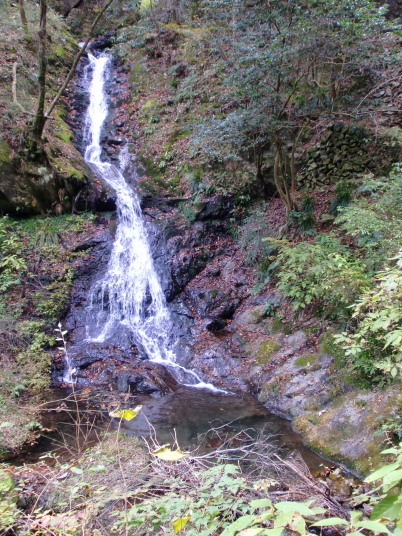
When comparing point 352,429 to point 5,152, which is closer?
point 352,429

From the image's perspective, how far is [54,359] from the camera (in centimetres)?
786

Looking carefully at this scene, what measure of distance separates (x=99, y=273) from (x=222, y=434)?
6.17 metres

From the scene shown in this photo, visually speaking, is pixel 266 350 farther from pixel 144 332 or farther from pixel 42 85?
Answer: pixel 42 85

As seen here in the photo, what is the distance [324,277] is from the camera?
22.1ft

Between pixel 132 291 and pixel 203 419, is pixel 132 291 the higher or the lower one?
the higher one

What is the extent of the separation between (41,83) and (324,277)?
9265mm

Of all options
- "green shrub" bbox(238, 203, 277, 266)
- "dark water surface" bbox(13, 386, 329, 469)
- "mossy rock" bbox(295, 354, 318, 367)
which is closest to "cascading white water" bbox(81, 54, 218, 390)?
"dark water surface" bbox(13, 386, 329, 469)

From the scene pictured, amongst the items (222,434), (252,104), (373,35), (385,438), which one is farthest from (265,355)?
(373,35)

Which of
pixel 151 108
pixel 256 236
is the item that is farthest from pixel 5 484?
pixel 151 108

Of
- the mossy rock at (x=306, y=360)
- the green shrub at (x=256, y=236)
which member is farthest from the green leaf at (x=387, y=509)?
the green shrub at (x=256, y=236)

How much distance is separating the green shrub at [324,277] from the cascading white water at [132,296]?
2.97m

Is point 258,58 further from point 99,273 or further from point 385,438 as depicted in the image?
point 385,438

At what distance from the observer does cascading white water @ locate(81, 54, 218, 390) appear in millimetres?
8742

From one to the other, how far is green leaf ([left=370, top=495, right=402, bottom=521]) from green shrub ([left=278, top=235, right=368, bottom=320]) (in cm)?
528
